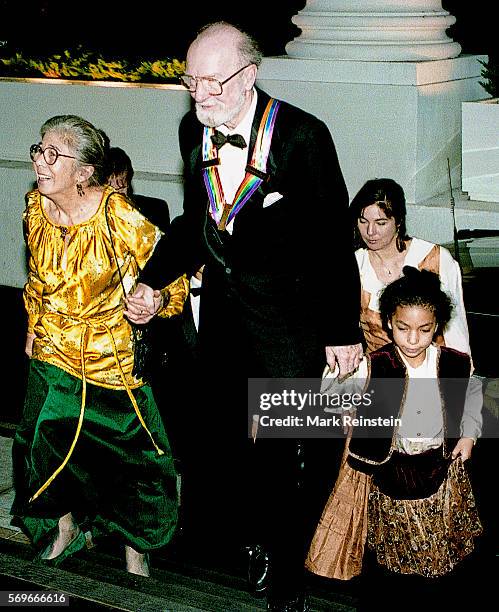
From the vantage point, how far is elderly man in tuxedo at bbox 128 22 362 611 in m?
3.82

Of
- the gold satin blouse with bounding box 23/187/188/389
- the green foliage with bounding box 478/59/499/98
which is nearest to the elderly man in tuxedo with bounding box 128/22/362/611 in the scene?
the gold satin blouse with bounding box 23/187/188/389

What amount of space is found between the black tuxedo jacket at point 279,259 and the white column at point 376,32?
3014 mm

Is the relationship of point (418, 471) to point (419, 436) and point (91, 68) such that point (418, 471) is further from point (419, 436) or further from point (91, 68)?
point (91, 68)

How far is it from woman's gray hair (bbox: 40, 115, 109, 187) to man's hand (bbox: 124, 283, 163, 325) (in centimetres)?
46

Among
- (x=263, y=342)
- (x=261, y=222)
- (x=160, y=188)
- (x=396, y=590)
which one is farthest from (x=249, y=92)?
→ (x=160, y=188)

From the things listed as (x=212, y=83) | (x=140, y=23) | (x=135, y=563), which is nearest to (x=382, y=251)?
(x=212, y=83)

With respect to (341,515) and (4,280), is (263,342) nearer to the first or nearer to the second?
(341,515)

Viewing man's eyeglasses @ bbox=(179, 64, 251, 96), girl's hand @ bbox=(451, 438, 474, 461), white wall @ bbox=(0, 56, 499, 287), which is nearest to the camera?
man's eyeglasses @ bbox=(179, 64, 251, 96)

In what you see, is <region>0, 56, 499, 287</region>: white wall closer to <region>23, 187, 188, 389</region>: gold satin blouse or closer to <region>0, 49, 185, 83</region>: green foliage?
<region>0, 49, 185, 83</region>: green foliage

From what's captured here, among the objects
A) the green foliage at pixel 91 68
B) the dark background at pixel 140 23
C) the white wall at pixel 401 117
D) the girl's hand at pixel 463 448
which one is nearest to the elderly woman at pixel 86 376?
the girl's hand at pixel 463 448

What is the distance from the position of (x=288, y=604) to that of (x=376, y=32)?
4115 mm

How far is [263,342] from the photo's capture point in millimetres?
4008

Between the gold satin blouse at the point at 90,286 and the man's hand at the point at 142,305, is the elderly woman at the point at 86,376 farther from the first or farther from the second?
the man's hand at the point at 142,305

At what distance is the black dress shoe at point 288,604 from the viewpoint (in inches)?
157
